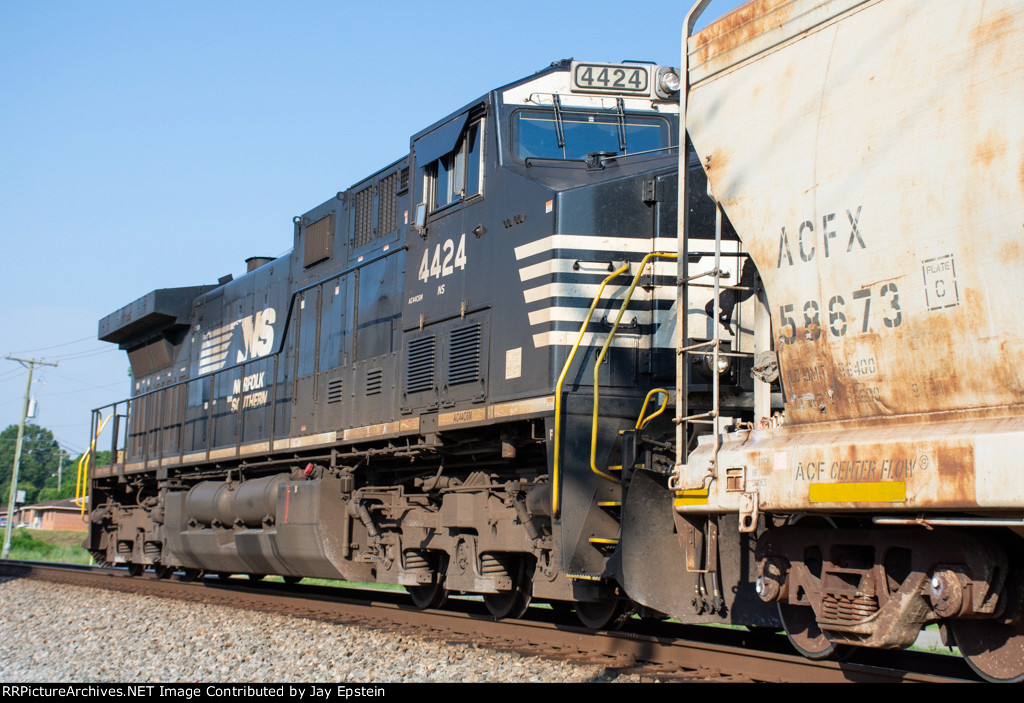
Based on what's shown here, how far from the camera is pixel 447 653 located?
7.20 metres

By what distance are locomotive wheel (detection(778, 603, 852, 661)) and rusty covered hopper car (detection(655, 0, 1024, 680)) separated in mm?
13

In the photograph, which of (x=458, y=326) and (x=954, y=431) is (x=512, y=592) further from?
(x=954, y=431)

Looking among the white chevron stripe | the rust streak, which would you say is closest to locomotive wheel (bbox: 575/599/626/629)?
the white chevron stripe

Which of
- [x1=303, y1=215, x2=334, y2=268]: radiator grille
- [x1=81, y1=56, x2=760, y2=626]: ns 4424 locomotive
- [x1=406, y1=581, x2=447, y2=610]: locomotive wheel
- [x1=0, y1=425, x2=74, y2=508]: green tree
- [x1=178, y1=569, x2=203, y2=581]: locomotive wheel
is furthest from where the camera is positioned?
[x1=0, y1=425, x2=74, y2=508]: green tree

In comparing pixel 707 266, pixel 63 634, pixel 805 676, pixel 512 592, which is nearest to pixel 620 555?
pixel 805 676

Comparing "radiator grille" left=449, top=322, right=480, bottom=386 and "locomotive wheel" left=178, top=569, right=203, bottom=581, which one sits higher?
"radiator grille" left=449, top=322, right=480, bottom=386

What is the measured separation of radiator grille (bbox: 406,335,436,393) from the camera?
346 inches

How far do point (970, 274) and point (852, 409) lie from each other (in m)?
0.90

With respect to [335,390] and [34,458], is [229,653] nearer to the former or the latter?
[335,390]

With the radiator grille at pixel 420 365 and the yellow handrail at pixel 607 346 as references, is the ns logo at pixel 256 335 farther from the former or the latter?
the yellow handrail at pixel 607 346

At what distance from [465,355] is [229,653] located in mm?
2930

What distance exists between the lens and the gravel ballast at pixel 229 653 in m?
6.48

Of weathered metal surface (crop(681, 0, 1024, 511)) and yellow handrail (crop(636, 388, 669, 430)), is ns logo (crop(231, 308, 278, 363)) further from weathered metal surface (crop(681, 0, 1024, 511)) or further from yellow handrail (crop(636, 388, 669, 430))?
weathered metal surface (crop(681, 0, 1024, 511))

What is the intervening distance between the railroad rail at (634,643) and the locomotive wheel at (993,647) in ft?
1.15
